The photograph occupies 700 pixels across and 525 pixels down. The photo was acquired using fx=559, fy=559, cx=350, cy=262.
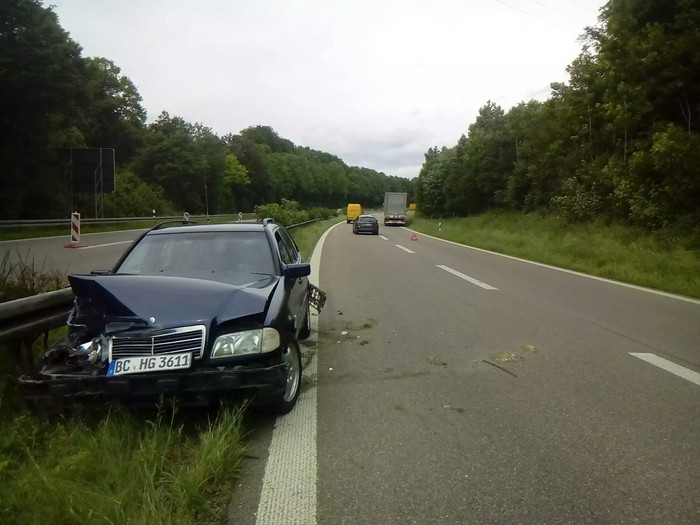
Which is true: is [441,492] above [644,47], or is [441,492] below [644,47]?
below

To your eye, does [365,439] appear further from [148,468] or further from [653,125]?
[653,125]

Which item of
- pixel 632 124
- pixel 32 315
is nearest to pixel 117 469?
pixel 32 315

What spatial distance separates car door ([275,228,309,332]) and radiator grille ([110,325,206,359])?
1.26 m

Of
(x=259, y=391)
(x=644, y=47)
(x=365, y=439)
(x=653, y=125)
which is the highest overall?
(x=644, y=47)

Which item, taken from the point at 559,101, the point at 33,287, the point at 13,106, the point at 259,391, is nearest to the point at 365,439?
the point at 259,391

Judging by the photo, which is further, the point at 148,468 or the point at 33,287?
the point at 33,287

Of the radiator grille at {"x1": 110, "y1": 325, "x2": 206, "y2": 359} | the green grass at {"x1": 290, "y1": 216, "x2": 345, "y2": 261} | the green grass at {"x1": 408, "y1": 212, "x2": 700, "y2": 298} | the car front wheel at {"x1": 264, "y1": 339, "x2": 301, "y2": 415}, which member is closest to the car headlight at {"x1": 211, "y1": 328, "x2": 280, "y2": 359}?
the radiator grille at {"x1": 110, "y1": 325, "x2": 206, "y2": 359}

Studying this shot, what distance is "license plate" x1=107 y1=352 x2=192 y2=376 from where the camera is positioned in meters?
3.71

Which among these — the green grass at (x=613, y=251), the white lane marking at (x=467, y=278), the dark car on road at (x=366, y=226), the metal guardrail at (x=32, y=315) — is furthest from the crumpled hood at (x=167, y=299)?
the dark car on road at (x=366, y=226)

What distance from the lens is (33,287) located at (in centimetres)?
621

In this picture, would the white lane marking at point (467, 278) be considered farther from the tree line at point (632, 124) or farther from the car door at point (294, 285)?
the tree line at point (632, 124)

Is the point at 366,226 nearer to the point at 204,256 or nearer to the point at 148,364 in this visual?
the point at 204,256

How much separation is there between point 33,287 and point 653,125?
2174 centimetres

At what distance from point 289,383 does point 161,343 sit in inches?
45.2
